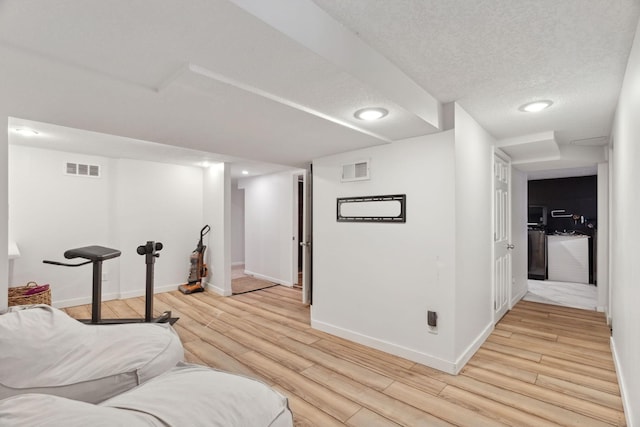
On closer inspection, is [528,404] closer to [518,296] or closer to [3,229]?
[518,296]

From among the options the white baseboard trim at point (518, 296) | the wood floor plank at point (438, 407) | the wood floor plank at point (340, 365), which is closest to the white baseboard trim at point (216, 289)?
the wood floor plank at point (340, 365)

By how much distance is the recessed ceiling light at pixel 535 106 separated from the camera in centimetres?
236

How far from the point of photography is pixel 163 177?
5172 mm

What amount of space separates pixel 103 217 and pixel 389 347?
4.62 m

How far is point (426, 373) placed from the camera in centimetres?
248

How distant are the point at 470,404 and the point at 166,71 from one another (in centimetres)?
282

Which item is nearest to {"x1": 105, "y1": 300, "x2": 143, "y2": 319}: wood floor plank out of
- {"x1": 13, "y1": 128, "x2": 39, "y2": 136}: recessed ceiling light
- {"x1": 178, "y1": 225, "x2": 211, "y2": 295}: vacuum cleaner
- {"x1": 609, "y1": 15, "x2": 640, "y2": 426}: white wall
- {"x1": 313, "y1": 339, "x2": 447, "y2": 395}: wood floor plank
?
{"x1": 178, "y1": 225, "x2": 211, "y2": 295}: vacuum cleaner

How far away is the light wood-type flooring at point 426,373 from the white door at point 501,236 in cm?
28

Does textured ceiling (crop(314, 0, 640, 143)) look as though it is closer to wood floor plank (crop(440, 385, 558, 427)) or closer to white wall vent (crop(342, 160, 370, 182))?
white wall vent (crop(342, 160, 370, 182))

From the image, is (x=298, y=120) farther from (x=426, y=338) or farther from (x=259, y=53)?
(x=426, y=338)

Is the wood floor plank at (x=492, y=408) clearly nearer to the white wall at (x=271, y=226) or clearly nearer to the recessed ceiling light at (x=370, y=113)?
the recessed ceiling light at (x=370, y=113)

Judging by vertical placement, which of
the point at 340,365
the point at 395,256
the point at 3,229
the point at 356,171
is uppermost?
the point at 356,171

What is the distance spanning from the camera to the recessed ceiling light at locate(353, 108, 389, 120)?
2.03 m

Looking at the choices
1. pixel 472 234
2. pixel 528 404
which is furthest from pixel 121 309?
pixel 528 404
